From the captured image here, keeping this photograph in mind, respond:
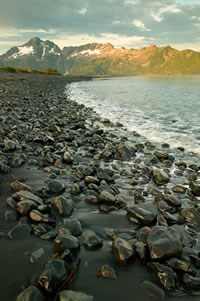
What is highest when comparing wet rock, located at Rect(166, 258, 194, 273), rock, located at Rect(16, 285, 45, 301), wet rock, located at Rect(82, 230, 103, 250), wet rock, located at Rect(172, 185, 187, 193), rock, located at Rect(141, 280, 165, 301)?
rock, located at Rect(16, 285, 45, 301)

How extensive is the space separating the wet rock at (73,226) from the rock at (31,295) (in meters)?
1.68

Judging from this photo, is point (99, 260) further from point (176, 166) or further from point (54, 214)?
point (176, 166)

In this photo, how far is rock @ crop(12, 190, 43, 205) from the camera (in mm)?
6502

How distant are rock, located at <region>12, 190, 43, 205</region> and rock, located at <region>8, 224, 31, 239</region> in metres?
0.95

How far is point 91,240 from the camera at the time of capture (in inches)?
209

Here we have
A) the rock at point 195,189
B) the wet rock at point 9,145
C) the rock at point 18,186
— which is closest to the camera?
the rock at point 18,186

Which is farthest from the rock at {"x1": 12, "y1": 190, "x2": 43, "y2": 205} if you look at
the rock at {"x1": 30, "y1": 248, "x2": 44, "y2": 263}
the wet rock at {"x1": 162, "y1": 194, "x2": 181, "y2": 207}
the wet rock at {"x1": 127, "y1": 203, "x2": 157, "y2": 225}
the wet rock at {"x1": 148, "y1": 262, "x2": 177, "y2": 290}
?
the wet rock at {"x1": 162, "y1": 194, "x2": 181, "y2": 207}

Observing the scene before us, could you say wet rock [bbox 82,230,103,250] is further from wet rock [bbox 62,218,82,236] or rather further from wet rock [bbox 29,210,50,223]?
wet rock [bbox 29,210,50,223]

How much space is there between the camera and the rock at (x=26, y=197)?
6.50 metres

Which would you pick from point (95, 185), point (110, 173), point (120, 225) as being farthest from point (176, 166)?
point (120, 225)

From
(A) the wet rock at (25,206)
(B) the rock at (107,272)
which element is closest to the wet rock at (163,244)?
(B) the rock at (107,272)

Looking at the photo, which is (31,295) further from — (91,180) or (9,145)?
(9,145)

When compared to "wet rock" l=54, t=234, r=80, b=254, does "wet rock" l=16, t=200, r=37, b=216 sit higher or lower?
higher

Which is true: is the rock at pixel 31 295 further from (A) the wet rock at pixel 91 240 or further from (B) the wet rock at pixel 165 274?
(B) the wet rock at pixel 165 274
